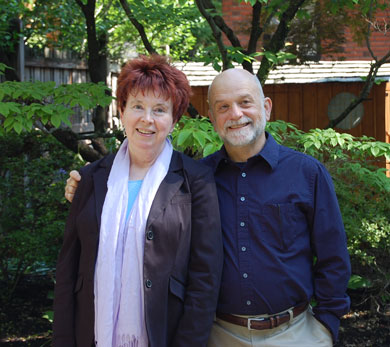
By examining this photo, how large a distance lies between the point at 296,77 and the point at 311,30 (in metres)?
1.02

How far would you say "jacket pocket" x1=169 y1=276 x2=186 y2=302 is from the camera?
232cm

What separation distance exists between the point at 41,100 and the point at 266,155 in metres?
2.15

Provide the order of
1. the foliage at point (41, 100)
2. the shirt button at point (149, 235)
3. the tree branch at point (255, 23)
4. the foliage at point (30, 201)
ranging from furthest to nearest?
the foliage at point (30, 201) → the tree branch at point (255, 23) → the foliage at point (41, 100) → the shirt button at point (149, 235)

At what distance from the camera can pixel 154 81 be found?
96.4 inches

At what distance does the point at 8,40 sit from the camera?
764cm

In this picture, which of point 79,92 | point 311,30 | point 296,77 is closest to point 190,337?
point 79,92

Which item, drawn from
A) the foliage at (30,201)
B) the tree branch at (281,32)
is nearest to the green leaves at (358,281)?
the tree branch at (281,32)

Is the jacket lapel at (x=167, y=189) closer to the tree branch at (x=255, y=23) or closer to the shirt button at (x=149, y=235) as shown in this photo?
the shirt button at (x=149, y=235)

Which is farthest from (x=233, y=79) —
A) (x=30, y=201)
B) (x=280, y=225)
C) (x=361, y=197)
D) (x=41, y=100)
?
(x=30, y=201)

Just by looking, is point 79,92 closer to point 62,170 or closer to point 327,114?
point 62,170

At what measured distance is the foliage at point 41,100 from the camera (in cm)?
379

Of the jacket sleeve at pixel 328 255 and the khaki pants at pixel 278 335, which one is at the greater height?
the jacket sleeve at pixel 328 255

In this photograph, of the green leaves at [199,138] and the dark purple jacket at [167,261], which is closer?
the dark purple jacket at [167,261]

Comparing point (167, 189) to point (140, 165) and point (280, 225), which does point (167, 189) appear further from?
point (280, 225)
